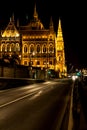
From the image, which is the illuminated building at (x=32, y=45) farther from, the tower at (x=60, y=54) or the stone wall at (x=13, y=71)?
the stone wall at (x=13, y=71)

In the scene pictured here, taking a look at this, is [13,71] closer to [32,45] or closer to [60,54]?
[32,45]

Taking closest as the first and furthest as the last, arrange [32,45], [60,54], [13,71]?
[13,71], [32,45], [60,54]

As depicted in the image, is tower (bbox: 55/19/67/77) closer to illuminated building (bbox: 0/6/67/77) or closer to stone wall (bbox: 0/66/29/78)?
illuminated building (bbox: 0/6/67/77)

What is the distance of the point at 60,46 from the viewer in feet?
597

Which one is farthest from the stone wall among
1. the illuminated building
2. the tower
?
the tower

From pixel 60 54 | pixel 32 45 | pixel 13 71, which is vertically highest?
pixel 32 45

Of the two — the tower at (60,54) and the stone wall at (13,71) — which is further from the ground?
the tower at (60,54)

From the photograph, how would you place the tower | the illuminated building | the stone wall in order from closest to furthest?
the stone wall
the illuminated building
the tower

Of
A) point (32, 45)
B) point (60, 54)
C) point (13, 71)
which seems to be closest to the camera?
point (13, 71)

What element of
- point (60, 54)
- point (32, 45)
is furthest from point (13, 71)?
point (60, 54)

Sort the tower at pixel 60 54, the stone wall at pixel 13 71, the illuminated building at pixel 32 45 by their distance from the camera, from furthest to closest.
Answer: the tower at pixel 60 54
the illuminated building at pixel 32 45
the stone wall at pixel 13 71

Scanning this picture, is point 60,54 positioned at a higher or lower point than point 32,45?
lower

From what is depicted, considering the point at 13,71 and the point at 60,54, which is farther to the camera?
the point at 60,54

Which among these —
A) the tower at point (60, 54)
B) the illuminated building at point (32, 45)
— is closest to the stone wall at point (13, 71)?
the illuminated building at point (32, 45)
